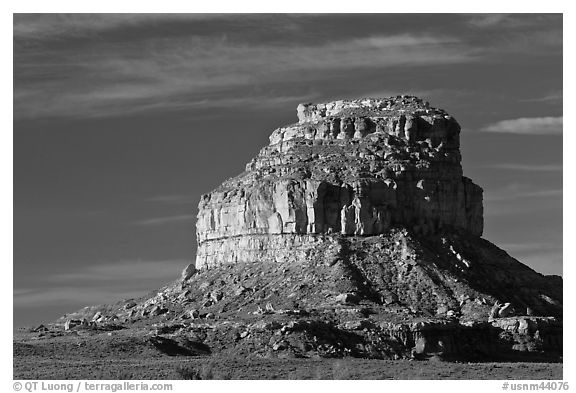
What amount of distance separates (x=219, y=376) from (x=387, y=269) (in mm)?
29488

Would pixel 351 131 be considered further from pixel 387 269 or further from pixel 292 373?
pixel 292 373

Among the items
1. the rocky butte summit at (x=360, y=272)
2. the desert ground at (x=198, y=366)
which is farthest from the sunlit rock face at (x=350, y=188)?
the desert ground at (x=198, y=366)

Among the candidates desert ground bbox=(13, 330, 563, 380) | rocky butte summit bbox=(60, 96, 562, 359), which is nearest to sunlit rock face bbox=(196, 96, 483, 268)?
rocky butte summit bbox=(60, 96, 562, 359)

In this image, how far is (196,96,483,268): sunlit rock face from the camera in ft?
632

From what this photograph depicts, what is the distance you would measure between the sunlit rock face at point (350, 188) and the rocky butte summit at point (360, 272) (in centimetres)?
11

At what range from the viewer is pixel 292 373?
541 feet

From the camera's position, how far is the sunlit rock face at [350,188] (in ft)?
632

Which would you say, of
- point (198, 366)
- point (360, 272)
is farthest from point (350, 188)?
point (198, 366)

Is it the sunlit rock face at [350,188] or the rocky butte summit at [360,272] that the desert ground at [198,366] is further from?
the sunlit rock face at [350,188]

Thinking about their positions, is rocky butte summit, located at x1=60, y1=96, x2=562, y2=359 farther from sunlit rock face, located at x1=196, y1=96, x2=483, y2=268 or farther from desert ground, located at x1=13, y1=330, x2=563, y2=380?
desert ground, located at x1=13, y1=330, x2=563, y2=380

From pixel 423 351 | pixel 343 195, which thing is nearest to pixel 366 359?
pixel 423 351

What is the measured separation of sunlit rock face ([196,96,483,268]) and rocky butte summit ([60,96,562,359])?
0.11 m
